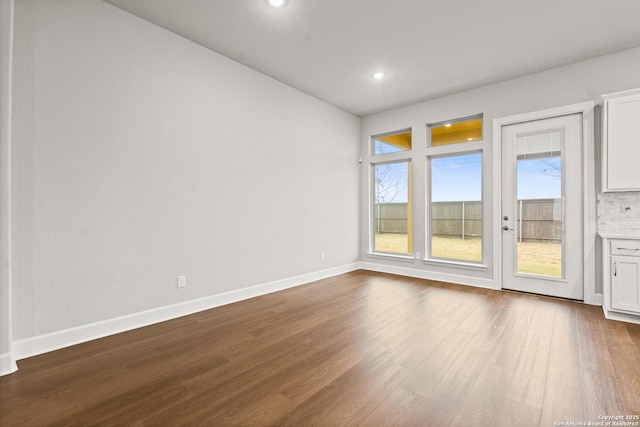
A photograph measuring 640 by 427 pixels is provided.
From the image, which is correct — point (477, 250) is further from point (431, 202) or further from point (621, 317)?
point (621, 317)

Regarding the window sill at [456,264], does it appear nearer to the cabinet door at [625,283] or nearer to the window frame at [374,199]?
the window frame at [374,199]

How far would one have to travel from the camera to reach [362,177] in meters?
5.84

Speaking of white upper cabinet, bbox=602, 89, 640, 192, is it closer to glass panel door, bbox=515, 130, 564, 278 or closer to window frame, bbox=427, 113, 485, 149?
glass panel door, bbox=515, 130, 564, 278

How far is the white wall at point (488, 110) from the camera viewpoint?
348 centimetres

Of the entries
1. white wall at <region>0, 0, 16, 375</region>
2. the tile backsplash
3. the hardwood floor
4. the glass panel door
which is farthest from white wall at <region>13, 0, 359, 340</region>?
the tile backsplash

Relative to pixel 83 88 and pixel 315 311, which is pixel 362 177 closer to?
pixel 315 311

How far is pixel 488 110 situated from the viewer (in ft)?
14.1

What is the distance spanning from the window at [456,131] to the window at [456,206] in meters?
0.26

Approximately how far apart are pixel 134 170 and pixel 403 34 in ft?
10.3

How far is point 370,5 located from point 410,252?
3987mm

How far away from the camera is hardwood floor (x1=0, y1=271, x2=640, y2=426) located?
1.61 metres

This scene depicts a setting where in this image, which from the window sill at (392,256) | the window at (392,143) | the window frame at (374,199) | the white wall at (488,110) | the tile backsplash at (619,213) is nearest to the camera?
the tile backsplash at (619,213)

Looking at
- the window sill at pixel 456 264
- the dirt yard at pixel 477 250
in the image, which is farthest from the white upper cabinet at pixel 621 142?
the window sill at pixel 456 264

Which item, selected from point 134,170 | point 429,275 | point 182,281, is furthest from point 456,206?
point 134,170
